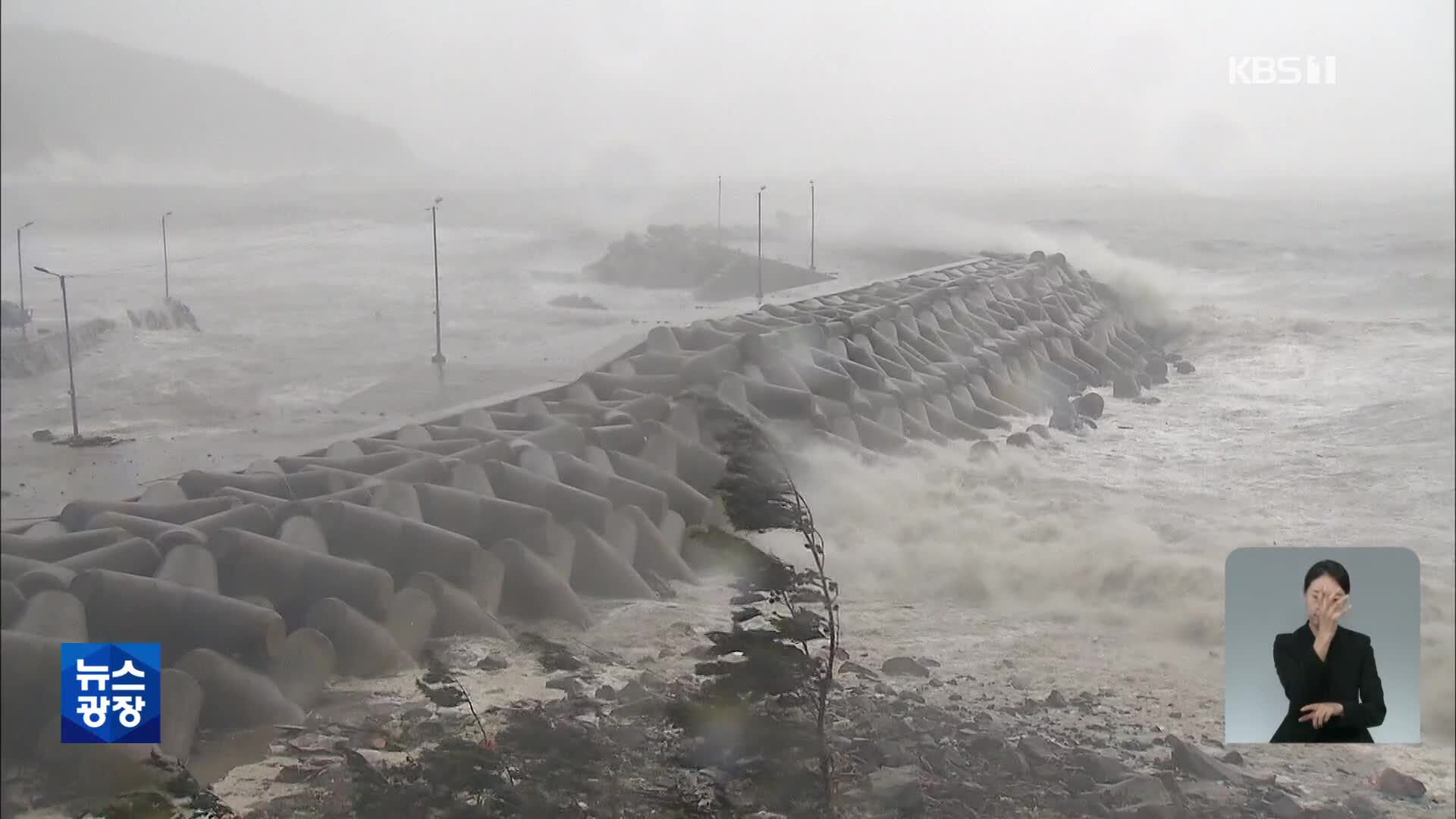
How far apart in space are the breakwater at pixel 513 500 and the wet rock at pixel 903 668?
0.37 m

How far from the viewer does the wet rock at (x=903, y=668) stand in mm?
2080

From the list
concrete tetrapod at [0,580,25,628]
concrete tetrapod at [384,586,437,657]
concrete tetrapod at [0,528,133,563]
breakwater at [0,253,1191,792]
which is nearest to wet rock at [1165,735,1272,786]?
breakwater at [0,253,1191,792]

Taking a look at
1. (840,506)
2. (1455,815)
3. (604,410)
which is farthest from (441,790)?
(1455,815)

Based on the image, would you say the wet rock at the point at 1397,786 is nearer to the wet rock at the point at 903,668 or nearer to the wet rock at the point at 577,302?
the wet rock at the point at 903,668

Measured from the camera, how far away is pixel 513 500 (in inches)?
81.2

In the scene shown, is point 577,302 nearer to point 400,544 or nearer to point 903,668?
point 400,544

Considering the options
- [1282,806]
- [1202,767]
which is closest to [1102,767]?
[1202,767]

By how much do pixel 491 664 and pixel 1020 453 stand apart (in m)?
1.01

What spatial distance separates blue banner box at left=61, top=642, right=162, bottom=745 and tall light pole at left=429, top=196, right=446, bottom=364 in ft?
2.14

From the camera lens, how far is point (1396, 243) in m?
2.19

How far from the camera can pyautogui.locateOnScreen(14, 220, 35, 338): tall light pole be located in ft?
6.64

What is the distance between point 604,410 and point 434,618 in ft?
1.51

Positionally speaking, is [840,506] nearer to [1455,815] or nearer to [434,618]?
[434,618]

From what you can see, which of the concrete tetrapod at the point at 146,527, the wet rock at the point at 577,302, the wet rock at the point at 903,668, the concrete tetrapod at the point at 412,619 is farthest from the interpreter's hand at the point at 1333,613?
the concrete tetrapod at the point at 146,527
